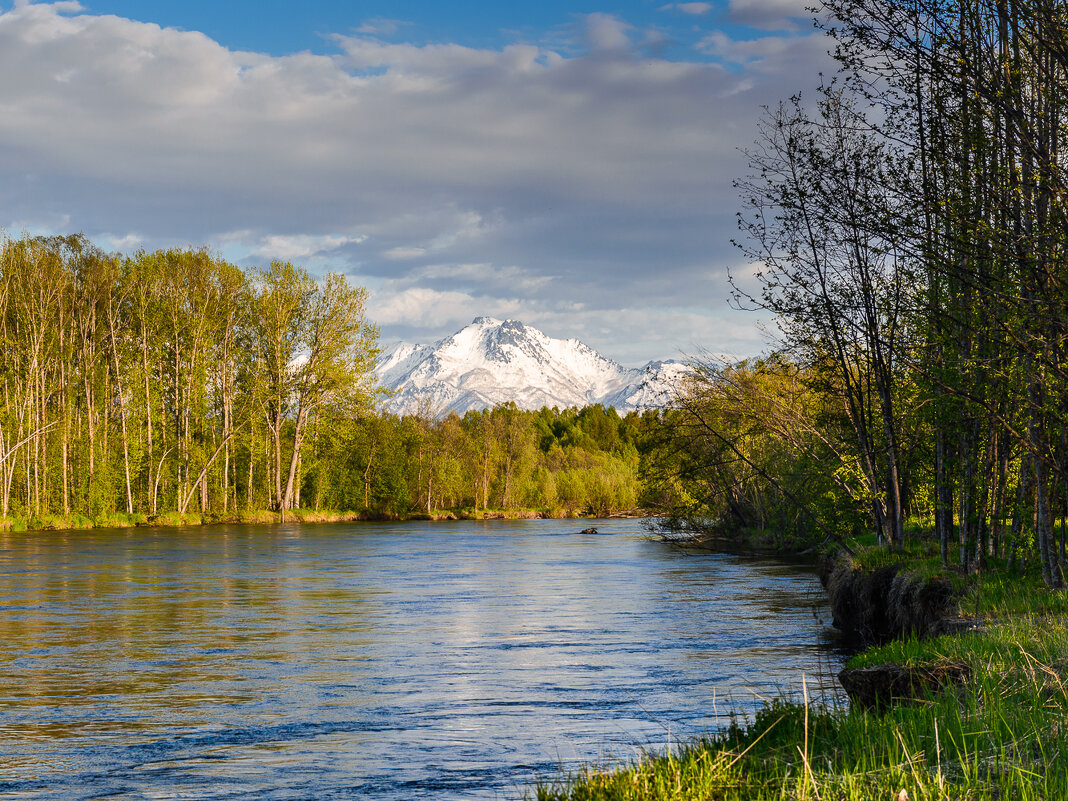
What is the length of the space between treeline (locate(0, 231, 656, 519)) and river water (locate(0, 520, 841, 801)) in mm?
33359

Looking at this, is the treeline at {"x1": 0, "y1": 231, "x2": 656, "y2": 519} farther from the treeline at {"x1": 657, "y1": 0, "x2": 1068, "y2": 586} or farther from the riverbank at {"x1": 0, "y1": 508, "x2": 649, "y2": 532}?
the treeline at {"x1": 657, "y1": 0, "x2": 1068, "y2": 586}

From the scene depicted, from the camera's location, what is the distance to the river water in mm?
11492

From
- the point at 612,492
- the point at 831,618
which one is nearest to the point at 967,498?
the point at 831,618

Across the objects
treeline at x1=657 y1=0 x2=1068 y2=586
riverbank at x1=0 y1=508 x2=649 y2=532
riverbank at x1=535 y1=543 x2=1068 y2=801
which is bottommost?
riverbank at x1=0 y1=508 x2=649 y2=532

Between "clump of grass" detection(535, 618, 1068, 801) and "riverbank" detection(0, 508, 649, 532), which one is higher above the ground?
"clump of grass" detection(535, 618, 1068, 801)

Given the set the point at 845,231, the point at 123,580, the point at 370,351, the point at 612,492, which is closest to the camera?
the point at 845,231

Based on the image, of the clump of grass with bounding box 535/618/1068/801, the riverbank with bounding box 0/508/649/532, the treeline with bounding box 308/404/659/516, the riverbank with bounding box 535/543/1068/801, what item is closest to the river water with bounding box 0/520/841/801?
the riverbank with bounding box 535/543/1068/801

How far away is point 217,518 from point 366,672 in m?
66.7

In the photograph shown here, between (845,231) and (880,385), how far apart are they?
489 cm

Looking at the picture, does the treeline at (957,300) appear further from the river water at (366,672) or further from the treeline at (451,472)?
the treeline at (451,472)

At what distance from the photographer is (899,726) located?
842 cm

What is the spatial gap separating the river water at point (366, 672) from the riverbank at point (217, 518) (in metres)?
29.6

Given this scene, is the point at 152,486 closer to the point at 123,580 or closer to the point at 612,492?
the point at 123,580

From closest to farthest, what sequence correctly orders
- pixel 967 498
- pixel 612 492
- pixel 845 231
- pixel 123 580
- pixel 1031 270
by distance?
pixel 1031 270, pixel 967 498, pixel 845 231, pixel 123 580, pixel 612 492
